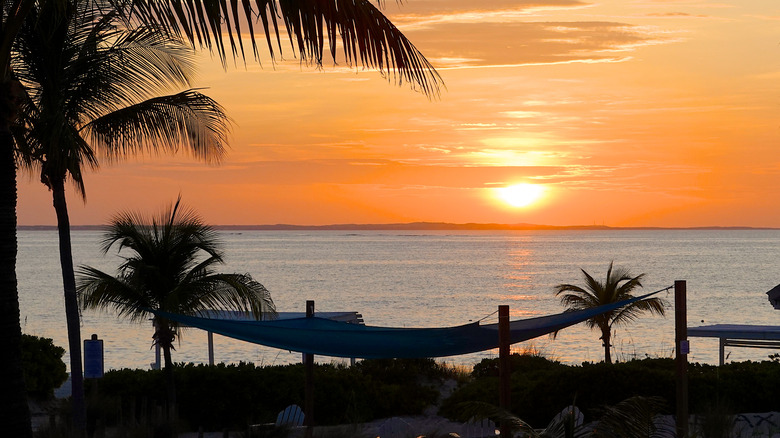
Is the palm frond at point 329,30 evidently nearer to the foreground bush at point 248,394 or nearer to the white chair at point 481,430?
the white chair at point 481,430

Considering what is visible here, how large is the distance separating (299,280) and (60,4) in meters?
73.2

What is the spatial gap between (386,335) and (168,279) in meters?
4.40

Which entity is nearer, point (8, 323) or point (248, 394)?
point (8, 323)

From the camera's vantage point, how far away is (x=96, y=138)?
10.0m

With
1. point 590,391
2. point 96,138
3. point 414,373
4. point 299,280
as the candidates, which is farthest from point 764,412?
point 299,280

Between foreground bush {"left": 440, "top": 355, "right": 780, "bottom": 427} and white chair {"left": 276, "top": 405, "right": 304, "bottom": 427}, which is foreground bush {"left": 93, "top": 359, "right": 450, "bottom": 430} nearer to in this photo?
white chair {"left": 276, "top": 405, "right": 304, "bottom": 427}

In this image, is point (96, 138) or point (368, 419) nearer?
point (96, 138)

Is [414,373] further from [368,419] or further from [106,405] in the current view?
[106,405]

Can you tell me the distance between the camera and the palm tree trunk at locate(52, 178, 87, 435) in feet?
31.1

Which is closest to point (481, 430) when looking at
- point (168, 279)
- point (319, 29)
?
point (168, 279)

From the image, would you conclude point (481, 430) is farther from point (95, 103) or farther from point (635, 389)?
point (95, 103)

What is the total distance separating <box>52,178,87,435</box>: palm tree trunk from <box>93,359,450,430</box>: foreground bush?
2826 millimetres

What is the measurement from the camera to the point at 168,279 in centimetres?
1224

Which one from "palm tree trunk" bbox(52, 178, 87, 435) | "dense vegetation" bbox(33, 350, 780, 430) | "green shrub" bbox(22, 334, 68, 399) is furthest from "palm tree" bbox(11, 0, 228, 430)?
"green shrub" bbox(22, 334, 68, 399)
